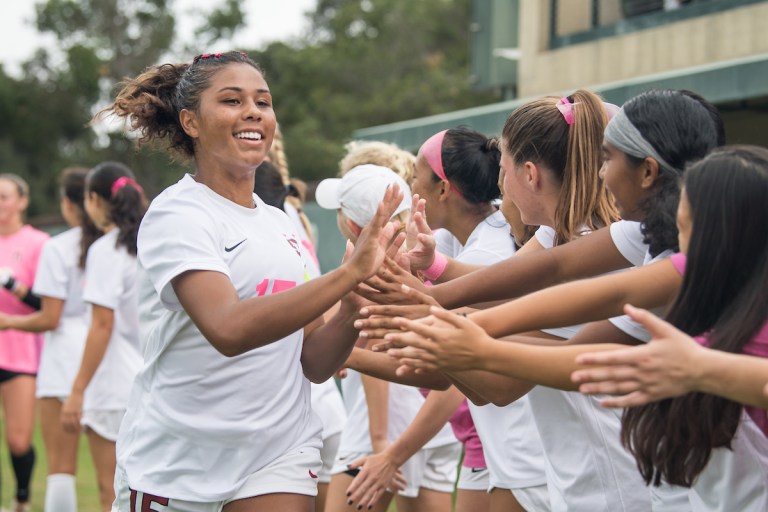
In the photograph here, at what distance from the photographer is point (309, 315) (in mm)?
3020

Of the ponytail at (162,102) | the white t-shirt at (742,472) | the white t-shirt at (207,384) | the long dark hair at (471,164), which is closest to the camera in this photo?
the white t-shirt at (742,472)

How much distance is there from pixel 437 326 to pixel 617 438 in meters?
1.13

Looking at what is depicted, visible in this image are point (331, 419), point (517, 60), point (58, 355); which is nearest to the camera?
point (331, 419)

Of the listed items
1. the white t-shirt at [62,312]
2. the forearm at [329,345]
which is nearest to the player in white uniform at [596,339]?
the forearm at [329,345]

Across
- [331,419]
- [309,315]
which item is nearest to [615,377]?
[309,315]

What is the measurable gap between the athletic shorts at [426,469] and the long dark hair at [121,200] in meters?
2.11

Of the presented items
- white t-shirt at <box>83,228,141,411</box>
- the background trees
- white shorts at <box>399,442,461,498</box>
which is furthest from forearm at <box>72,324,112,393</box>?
the background trees

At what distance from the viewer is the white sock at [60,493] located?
6.82 m

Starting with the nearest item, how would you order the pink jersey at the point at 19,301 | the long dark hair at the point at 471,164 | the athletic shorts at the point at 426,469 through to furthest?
the long dark hair at the point at 471,164 < the athletic shorts at the point at 426,469 < the pink jersey at the point at 19,301

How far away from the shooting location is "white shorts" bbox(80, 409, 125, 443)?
6543 mm

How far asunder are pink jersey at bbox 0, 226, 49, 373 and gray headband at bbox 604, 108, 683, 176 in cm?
548

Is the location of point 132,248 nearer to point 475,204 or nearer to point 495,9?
point 475,204

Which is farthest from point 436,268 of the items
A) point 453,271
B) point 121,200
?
point 121,200

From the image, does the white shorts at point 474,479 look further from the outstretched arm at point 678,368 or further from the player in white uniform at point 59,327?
the player in white uniform at point 59,327
